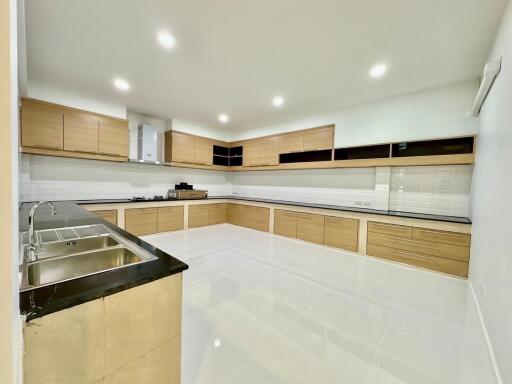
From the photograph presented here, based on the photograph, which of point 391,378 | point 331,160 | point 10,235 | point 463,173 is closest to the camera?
point 10,235

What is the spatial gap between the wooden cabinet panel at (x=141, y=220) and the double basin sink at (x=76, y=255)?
2630 mm

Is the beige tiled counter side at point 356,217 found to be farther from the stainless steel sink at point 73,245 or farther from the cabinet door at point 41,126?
the stainless steel sink at point 73,245

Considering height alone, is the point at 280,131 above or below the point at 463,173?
above

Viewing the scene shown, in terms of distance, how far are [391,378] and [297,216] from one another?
3.33 metres

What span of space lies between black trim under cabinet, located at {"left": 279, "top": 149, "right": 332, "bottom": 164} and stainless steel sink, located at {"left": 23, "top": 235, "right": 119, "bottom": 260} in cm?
411

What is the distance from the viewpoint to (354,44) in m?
2.36

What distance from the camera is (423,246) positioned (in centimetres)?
320

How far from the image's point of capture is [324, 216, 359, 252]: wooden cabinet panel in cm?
387

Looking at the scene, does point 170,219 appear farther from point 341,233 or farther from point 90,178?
point 341,233

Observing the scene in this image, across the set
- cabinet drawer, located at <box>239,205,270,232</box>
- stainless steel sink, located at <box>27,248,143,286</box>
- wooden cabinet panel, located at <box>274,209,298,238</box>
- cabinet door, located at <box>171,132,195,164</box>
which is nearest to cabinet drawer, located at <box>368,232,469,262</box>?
wooden cabinet panel, located at <box>274,209,298,238</box>

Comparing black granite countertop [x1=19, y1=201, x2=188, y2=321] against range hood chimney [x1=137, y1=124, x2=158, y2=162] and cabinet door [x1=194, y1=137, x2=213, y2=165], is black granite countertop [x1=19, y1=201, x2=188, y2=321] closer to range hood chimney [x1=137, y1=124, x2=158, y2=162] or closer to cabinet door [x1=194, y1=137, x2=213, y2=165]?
range hood chimney [x1=137, y1=124, x2=158, y2=162]

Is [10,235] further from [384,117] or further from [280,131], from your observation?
[280,131]

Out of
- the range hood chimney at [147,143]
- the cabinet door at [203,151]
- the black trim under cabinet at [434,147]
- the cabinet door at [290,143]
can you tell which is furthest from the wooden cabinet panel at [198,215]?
the black trim under cabinet at [434,147]

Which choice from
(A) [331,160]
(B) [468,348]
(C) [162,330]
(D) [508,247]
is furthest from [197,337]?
(A) [331,160]
